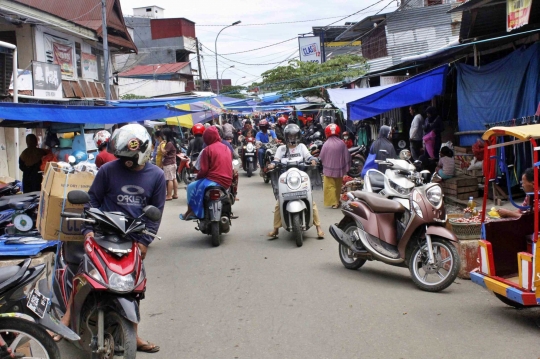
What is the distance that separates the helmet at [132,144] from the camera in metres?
4.82

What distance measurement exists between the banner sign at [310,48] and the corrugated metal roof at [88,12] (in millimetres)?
16159

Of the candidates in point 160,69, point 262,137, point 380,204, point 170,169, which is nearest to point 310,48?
point 160,69

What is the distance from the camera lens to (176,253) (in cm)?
933

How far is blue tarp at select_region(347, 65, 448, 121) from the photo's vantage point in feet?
40.9

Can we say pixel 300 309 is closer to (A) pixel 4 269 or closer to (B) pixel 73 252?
(B) pixel 73 252

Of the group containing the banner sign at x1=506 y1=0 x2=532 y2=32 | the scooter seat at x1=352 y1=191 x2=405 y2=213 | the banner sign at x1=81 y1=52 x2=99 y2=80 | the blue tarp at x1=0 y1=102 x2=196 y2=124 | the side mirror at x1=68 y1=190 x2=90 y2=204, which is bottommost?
the scooter seat at x1=352 y1=191 x2=405 y2=213

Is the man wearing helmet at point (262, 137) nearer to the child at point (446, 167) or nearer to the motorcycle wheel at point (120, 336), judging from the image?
the child at point (446, 167)

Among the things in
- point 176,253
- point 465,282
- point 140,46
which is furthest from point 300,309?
point 140,46

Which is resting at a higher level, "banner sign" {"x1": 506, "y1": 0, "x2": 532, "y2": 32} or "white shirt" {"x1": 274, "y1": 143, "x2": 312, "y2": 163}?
"banner sign" {"x1": 506, "y1": 0, "x2": 532, "y2": 32}

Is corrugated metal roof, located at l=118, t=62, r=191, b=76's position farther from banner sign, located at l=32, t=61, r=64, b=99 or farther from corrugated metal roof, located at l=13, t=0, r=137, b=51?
banner sign, located at l=32, t=61, r=64, b=99

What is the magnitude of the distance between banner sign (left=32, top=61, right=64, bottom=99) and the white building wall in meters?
20.5

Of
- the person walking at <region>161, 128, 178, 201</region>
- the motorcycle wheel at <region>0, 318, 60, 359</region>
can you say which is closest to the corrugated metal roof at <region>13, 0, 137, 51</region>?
the person walking at <region>161, 128, 178, 201</region>

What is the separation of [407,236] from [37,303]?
431 cm

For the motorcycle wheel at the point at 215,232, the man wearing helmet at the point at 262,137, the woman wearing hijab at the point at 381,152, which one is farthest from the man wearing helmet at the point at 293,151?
the man wearing helmet at the point at 262,137
